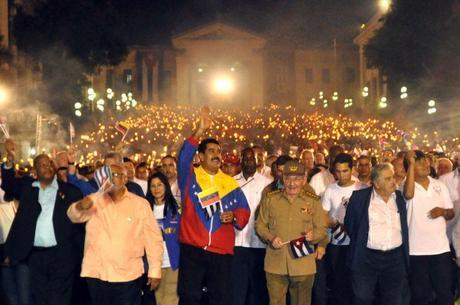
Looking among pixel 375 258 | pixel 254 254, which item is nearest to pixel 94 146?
pixel 254 254

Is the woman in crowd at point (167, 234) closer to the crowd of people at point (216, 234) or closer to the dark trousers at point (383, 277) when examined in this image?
the crowd of people at point (216, 234)

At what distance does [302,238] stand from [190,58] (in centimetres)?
7763

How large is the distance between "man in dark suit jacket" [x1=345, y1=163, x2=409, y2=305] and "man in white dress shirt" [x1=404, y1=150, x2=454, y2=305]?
557mm

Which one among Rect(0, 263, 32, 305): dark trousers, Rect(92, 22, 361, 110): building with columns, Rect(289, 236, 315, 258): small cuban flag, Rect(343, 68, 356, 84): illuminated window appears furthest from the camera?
Rect(343, 68, 356, 84): illuminated window

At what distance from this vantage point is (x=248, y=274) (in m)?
9.87

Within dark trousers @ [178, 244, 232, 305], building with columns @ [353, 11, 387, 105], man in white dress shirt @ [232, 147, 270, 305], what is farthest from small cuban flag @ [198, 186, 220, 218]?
building with columns @ [353, 11, 387, 105]

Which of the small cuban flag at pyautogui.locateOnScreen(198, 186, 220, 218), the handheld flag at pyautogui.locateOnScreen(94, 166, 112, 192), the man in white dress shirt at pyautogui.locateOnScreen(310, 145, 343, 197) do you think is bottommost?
the small cuban flag at pyautogui.locateOnScreen(198, 186, 220, 218)

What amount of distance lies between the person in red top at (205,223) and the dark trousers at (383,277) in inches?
48.3

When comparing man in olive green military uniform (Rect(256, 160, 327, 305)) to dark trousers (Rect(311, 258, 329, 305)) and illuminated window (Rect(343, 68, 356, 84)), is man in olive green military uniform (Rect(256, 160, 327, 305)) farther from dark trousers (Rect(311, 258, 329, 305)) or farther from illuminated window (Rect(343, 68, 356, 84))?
illuminated window (Rect(343, 68, 356, 84))

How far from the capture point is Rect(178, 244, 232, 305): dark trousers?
7946 mm

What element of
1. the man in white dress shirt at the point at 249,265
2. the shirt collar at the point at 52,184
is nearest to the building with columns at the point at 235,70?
the man in white dress shirt at the point at 249,265

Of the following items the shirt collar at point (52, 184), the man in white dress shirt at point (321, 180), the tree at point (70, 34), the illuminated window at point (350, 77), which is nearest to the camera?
the shirt collar at point (52, 184)

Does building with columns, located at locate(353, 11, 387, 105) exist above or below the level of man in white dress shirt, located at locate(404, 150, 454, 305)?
above

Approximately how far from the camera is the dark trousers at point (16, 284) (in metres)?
8.84
